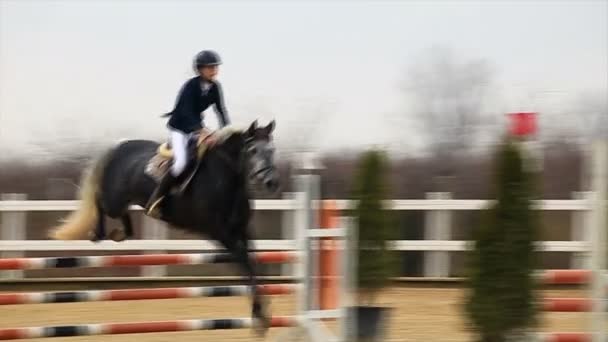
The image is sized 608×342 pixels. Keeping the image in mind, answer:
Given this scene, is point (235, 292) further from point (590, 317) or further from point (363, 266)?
point (590, 317)

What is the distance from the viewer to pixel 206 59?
6441 mm

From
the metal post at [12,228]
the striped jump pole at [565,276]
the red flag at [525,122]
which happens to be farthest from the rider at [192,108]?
the metal post at [12,228]

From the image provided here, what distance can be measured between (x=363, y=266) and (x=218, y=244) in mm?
1029

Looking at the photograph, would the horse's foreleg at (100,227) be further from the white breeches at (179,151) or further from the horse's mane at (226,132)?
the horse's mane at (226,132)

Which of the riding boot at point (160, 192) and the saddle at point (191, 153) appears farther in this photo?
the riding boot at point (160, 192)

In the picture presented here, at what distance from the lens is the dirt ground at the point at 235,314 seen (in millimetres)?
6816

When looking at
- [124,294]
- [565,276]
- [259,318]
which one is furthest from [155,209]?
[565,276]

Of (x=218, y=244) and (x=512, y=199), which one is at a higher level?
(x=512, y=199)

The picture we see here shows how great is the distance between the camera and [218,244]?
6.52 metres

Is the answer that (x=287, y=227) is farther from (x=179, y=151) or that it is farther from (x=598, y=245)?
(x=598, y=245)

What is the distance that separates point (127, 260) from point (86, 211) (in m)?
1.49

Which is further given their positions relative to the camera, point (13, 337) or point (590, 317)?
point (13, 337)

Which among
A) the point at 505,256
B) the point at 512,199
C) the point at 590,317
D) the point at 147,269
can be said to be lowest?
the point at 147,269

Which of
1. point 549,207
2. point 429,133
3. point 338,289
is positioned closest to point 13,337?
point 338,289
